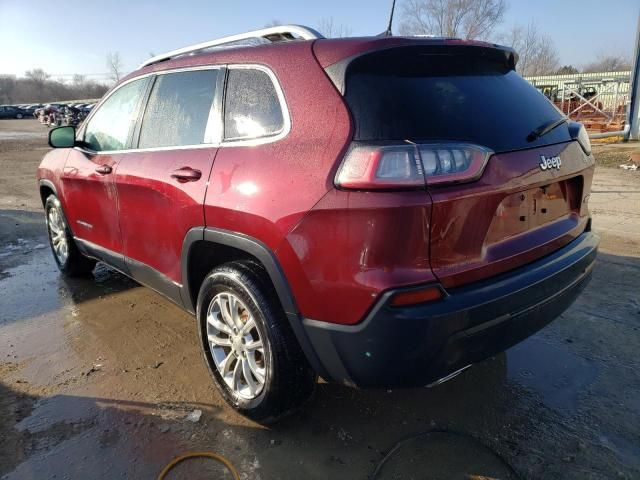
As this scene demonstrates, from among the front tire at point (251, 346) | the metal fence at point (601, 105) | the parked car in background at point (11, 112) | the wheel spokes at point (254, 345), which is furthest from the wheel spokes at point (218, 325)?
the parked car in background at point (11, 112)

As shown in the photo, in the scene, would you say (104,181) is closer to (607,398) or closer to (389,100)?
(389,100)

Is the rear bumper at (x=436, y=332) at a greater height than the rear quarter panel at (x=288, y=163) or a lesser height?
lesser

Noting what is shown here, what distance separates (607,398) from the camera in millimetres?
2682

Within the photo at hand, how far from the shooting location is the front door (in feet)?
11.5

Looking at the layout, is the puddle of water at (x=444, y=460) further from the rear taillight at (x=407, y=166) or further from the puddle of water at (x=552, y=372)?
the rear taillight at (x=407, y=166)

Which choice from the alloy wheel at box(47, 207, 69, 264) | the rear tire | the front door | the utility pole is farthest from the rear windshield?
the utility pole

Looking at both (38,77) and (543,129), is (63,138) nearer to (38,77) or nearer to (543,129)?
(543,129)

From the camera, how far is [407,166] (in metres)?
1.85

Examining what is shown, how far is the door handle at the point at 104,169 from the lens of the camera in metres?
3.50

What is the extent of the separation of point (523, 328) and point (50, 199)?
452cm

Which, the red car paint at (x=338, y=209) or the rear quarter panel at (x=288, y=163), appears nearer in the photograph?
the red car paint at (x=338, y=209)

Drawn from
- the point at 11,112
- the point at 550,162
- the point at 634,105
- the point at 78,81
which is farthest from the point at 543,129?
the point at 78,81

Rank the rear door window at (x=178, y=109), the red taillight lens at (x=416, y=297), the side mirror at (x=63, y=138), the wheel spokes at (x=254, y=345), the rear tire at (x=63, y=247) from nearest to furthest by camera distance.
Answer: the red taillight lens at (x=416, y=297)
the wheel spokes at (x=254, y=345)
the rear door window at (x=178, y=109)
the side mirror at (x=63, y=138)
the rear tire at (x=63, y=247)

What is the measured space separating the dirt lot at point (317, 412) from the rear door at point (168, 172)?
1.96 feet
